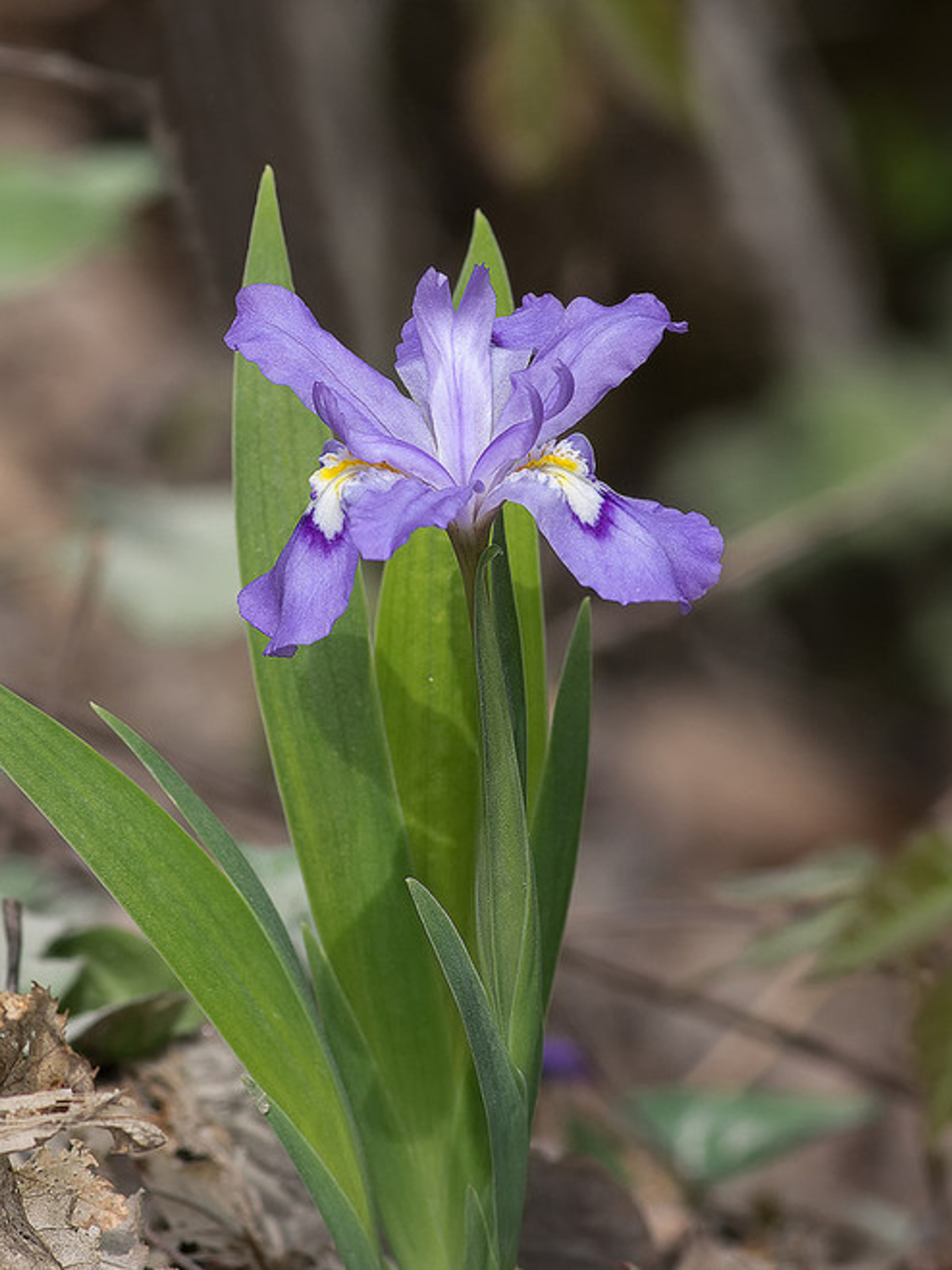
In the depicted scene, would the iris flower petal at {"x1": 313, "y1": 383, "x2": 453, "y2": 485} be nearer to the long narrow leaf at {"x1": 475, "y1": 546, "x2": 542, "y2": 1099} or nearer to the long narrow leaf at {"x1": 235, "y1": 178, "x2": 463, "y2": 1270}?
the long narrow leaf at {"x1": 475, "y1": 546, "x2": 542, "y2": 1099}

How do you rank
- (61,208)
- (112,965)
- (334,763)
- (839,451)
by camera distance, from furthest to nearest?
(839,451) < (61,208) < (112,965) < (334,763)

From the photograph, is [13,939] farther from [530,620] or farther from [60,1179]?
[530,620]

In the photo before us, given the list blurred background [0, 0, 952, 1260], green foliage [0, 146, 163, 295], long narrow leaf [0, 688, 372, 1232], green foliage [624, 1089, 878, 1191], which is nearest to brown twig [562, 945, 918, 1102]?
green foliage [624, 1089, 878, 1191]

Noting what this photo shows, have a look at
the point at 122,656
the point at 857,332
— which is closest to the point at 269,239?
the point at 122,656

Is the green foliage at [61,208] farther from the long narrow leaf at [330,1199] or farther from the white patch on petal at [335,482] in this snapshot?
the long narrow leaf at [330,1199]

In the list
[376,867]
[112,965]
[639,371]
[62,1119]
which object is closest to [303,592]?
[376,867]

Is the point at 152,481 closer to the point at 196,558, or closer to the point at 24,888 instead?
the point at 196,558
